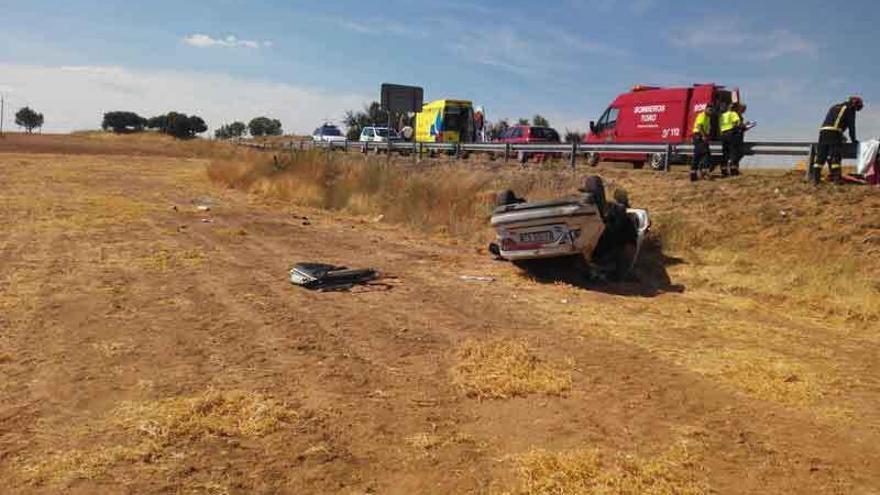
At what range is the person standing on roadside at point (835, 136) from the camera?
11.2 metres

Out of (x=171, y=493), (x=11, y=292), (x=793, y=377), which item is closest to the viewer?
(x=171, y=493)

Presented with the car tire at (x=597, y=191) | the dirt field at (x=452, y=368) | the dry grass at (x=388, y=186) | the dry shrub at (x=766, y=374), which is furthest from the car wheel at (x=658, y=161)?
the dry shrub at (x=766, y=374)

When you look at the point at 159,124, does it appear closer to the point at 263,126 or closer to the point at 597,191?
the point at 263,126

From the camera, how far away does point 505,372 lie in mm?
5293

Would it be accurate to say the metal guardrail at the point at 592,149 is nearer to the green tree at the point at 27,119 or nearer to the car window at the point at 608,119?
the car window at the point at 608,119

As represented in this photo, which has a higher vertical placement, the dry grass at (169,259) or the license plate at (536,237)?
the license plate at (536,237)

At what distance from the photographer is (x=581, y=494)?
3.48 meters

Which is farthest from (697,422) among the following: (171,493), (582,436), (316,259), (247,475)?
(316,259)

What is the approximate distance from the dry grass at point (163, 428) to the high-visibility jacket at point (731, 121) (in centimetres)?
1077

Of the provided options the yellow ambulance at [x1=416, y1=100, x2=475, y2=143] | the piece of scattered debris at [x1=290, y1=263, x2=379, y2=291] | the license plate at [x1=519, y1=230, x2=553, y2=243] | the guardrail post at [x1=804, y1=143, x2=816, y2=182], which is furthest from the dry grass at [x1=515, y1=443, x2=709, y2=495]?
the yellow ambulance at [x1=416, y1=100, x2=475, y2=143]

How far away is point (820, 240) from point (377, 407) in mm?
7098

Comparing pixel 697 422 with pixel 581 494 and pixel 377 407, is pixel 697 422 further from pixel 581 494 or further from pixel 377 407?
pixel 377 407

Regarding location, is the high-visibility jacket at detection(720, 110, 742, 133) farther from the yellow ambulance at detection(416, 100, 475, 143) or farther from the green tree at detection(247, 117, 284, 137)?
the green tree at detection(247, 117, 284, 137)

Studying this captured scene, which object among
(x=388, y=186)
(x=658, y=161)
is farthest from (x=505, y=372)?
(x=388, y=186)
